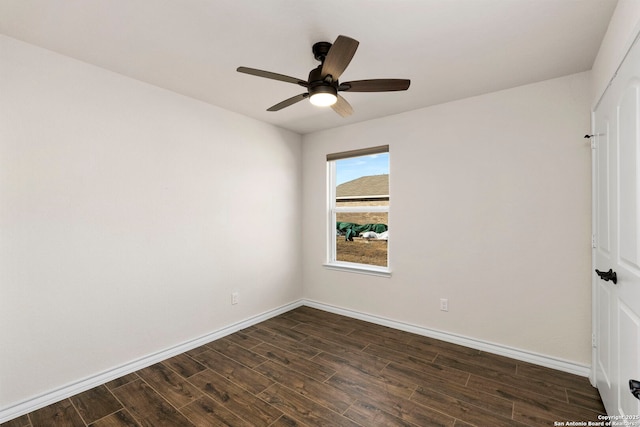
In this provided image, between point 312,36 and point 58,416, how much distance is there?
2919mm

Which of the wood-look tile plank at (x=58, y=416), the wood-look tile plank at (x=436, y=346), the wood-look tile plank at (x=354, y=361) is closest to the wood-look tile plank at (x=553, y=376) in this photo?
the wood-look tile plank at (x=436, y=346)

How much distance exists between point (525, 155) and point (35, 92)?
375cm

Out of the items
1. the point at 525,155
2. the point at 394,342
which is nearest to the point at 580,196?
the point at 525,155

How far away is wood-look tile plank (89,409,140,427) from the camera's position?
180cm

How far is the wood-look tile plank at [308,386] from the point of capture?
78.6 inches

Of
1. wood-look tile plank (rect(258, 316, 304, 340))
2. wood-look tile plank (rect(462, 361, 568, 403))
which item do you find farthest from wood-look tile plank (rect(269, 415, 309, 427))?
wood-look tile plank (rect(462, 361, 568, 403))

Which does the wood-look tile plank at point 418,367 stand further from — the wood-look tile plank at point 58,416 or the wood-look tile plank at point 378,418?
the wood-look tile plank at point 58,416

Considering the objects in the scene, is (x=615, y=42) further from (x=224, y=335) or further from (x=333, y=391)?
(x=224, y=335)

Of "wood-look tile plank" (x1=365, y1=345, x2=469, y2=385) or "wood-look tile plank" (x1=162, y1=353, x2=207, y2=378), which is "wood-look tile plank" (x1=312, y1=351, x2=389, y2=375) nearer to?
"wood-look tile plank" (x1=365, y1=345, x2=469, y2=385)

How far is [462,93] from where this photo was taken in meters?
2.70

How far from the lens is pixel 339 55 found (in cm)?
155

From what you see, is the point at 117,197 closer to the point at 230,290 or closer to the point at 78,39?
the point at 78,39

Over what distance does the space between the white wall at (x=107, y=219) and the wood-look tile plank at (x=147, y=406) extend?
30cm

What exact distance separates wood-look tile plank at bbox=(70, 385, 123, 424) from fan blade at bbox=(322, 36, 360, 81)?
2.57 metres
